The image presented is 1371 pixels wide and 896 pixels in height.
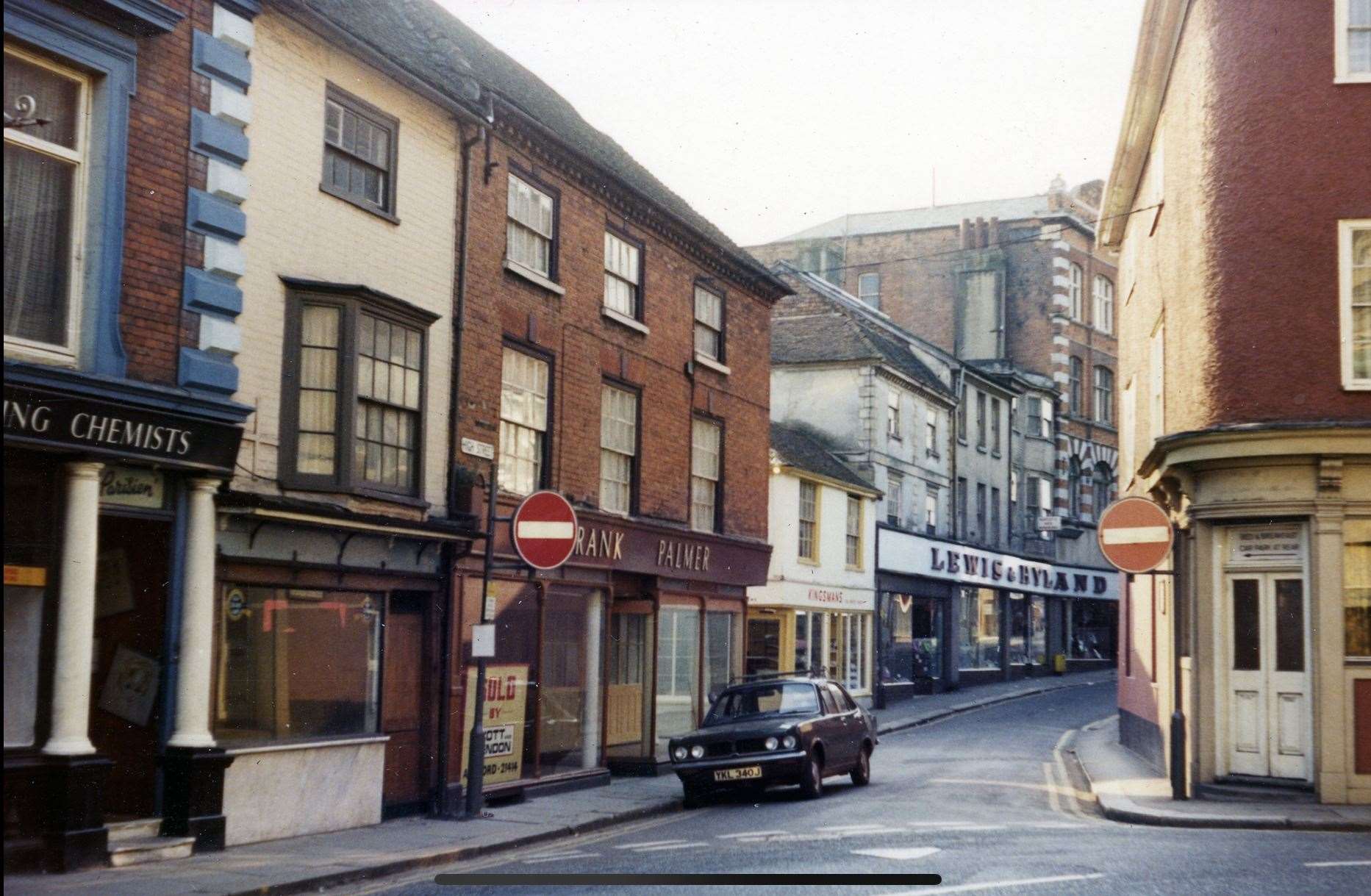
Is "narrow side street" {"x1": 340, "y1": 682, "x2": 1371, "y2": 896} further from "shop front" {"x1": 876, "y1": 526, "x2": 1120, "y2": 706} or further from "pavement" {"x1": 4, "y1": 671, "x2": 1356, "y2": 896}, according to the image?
"shop front" {"x1": 876, "y1": 526, "x2": 1120, "y2": 706}

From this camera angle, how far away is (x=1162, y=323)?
21.6m

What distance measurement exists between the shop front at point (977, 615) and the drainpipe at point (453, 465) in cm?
2360

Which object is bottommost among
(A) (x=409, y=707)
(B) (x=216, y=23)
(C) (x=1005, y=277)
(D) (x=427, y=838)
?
(D) (x=427, y=838)

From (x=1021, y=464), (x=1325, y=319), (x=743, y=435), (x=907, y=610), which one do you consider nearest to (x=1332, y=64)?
(x=1325, y=319)

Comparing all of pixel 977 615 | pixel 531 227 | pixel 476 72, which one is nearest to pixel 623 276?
pixel 531 227

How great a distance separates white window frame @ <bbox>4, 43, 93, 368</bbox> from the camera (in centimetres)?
1190

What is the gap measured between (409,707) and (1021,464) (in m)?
41.6

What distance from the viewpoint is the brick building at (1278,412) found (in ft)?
56.8

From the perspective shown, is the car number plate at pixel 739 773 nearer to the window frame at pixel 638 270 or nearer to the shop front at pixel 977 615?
the window frame at pixel 638 270

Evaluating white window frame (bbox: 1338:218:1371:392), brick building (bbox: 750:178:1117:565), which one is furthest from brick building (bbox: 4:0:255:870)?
brick building (bbox: 750:178:1117:565)

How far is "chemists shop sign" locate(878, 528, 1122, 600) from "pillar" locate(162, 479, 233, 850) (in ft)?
79.3

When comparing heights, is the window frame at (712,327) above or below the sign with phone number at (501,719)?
above

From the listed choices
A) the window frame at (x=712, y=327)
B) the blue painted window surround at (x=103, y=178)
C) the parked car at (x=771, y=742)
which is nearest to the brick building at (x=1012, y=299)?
the window frame at (x=712, y=327)

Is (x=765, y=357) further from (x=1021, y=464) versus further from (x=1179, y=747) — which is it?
(x=1021, y=464)
